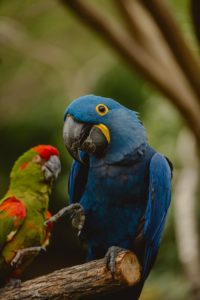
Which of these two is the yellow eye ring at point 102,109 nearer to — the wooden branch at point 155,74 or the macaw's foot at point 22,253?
the macaw's foot at point 22,253

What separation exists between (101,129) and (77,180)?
35 cm

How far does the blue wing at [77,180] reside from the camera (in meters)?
2.88

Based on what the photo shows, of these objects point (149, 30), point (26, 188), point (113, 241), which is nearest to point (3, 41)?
point (149, 30)

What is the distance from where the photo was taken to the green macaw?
2756 millimetres

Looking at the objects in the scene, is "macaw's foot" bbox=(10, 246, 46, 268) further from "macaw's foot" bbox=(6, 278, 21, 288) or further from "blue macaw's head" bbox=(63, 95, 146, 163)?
"blue macaw's head" bbox=(63, 95, 146, 163)

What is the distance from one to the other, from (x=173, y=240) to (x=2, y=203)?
3872mm

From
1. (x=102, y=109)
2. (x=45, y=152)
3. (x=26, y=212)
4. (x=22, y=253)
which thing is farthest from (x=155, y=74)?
(x=22, y=253)

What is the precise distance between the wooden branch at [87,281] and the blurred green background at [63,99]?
3578 mm

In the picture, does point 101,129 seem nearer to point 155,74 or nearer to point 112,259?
point 112,259

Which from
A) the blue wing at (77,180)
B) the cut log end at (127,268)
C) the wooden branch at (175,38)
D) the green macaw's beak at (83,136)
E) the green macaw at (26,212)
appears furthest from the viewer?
the wooden branch at (175,38)

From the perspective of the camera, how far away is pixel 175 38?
12.9ft

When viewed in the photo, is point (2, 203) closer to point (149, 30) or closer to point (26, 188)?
point (26, 188)

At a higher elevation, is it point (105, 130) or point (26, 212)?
point (105, 130)

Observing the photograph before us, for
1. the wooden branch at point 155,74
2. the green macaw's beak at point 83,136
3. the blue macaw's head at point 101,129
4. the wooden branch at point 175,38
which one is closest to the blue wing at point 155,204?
the blue macaw's head at point 101,129
